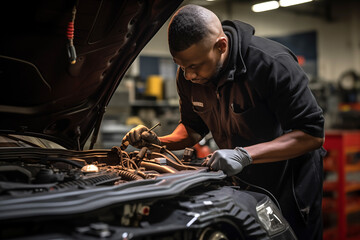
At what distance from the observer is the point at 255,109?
1.74m

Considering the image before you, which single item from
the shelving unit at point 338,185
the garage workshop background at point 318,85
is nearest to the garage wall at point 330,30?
the garage workshop background at point 318,85

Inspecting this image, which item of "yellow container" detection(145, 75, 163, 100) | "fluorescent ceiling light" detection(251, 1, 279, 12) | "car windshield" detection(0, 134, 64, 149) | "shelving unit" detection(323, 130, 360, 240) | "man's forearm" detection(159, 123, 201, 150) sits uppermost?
"fluorescent ceiling light" detection(251, 1, 279, 12)

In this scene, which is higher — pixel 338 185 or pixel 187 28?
pixel 187 28

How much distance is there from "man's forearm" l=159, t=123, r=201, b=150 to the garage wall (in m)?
6.42

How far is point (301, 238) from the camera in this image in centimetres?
180

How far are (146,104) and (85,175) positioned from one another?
4.84m

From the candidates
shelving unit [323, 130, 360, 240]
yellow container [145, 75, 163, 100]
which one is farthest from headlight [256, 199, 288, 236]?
yellow container [145, 75, 163, 100]

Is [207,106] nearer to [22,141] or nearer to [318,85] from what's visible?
[22,141]

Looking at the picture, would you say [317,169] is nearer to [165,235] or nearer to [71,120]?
[165,235]

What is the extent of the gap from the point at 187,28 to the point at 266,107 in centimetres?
52

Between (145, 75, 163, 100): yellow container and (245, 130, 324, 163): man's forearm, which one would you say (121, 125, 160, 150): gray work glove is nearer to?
(245, 130, 324, 163): man's forearm

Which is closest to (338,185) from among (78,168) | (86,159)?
(86,159)

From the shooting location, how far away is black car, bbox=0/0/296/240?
989 millimetres

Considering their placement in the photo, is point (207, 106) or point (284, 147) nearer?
point (284, 147)
